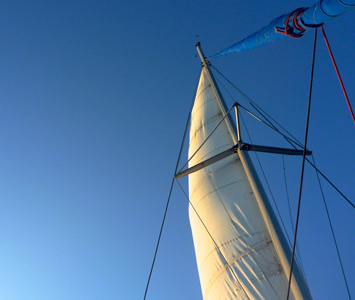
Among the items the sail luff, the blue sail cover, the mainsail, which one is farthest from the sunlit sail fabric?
the blue sail cover

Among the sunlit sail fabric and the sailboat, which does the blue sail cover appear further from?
the sunlit sail fabric

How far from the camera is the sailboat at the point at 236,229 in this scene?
5.03m

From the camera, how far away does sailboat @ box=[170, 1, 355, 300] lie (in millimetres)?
5027

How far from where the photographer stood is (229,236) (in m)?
6.26

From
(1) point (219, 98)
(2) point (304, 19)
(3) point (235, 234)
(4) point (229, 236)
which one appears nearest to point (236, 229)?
(3) point (235, 234)

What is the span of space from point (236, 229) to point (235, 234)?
4.5 inches

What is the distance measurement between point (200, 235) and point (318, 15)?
5.80m

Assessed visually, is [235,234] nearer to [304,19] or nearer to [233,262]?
[233,262]

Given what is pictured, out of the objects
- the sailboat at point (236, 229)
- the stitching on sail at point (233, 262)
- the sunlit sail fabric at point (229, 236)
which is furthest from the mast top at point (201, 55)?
the stitching on sail at point (233, 262)

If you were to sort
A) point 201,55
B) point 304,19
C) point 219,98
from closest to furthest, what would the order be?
point 304,19 < point 219,98 < point 201,55

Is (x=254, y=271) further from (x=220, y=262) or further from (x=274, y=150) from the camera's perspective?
(x=274, y=150)

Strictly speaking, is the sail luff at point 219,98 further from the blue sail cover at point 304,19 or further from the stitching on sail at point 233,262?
the blue sail cover at point 304,19

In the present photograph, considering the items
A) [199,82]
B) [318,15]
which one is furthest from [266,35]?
[199,82]

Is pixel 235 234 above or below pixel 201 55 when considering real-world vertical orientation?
below
